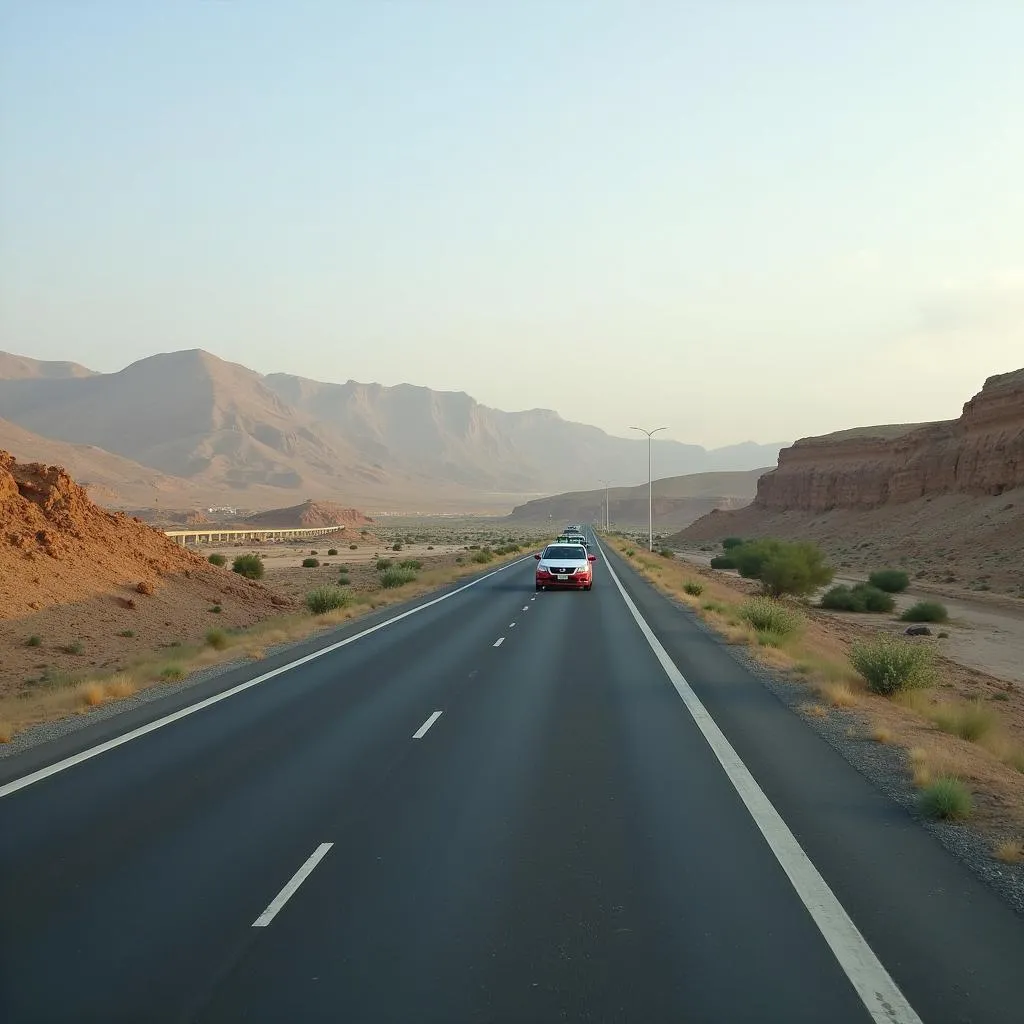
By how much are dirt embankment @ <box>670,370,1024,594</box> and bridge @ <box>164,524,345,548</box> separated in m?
50.5

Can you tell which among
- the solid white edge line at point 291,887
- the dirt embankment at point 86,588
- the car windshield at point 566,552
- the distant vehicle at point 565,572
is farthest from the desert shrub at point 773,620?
the solid white edge line at point 291,887

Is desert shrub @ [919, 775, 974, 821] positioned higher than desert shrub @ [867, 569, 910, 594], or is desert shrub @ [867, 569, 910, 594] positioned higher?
desert shrub @ [919, 775, 974, 821]

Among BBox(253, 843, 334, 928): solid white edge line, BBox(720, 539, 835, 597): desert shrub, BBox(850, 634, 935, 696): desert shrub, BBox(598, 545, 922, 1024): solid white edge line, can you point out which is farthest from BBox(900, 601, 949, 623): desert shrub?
BBox(253, 843, 334, 928): solid white edge line

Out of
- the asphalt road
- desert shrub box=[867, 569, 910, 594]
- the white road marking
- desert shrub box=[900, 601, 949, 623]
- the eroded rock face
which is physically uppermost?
the eroded rock face

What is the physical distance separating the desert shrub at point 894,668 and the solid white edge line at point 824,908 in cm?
566

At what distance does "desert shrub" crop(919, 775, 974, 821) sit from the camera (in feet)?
29.1

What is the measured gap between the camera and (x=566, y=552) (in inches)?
1608

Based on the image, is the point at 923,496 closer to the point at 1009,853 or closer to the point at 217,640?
the point at 217,640

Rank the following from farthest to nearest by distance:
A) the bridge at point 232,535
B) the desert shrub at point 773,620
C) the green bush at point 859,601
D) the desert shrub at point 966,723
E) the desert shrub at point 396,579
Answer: the bridge at point 232,535
the desert shrub at point 396,579
the green bush at point 859,601
the desert shrub at point 773,620
the desert shrub at point 966,723

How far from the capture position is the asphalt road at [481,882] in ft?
17.5

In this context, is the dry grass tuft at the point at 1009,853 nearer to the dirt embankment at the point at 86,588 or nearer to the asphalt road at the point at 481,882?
the asphalt road at the point at 481,882

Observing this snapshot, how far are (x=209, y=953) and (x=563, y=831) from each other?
10.5ft

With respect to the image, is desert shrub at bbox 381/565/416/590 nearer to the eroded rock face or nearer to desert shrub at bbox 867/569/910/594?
desert shrub at bbox 867/569/910/594

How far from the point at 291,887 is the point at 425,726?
5.98 metres
